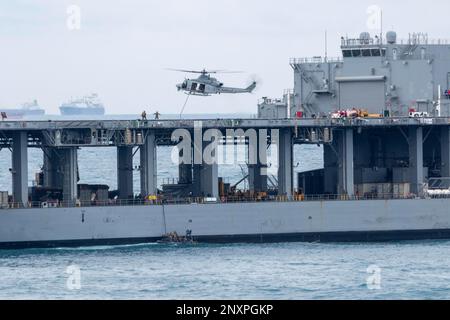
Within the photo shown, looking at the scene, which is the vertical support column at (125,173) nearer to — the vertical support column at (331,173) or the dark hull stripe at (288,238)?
the dark hull stripe at (288,238)

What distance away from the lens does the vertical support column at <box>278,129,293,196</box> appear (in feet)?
189

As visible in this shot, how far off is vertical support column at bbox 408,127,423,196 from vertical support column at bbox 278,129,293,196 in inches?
269

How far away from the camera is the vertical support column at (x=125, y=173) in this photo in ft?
187

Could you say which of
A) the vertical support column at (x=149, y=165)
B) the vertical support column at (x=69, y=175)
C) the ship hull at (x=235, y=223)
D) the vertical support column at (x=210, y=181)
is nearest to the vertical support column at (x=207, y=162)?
the vertical support column at (x=210, y=181)

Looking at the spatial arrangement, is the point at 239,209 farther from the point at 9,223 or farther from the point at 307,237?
the point at 9,223

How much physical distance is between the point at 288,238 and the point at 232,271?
12.3 metres

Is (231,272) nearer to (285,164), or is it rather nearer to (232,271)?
(232,271)

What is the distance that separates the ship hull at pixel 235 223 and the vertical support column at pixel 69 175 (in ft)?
A: 5.34

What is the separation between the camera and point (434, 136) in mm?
62094

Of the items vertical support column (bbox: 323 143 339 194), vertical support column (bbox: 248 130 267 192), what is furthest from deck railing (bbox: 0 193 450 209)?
vertical support column (bbox: 248 130 267 192)

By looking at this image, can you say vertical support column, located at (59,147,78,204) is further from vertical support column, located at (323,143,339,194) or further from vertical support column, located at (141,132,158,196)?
vertical support column, located at (323,143,339,194)

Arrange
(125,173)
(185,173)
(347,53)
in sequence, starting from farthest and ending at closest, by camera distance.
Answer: (347,53) < (185,173) < (125,173)

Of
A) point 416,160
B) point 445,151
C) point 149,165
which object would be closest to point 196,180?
point 149,165

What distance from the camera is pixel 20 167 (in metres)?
54.0
